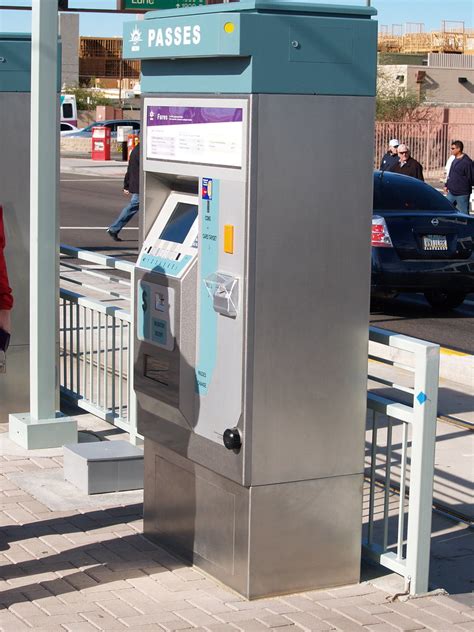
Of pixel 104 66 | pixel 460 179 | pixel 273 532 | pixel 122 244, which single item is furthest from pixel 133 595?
pixel 104 66

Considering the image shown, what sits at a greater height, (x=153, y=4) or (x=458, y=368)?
(x=153, y=4)

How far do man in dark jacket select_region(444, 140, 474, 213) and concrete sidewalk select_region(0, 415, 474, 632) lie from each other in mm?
16194

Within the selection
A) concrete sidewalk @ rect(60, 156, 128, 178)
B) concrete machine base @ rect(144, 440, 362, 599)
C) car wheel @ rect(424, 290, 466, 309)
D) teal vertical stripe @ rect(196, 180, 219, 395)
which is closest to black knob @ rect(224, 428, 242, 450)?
concrete machine base @ rect(144, 440, 362, 599)

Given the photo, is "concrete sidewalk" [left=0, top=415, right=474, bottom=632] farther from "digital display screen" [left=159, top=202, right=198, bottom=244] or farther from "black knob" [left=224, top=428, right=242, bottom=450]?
"digital display screen" [left=159, top=202, right=198, bottom=244]

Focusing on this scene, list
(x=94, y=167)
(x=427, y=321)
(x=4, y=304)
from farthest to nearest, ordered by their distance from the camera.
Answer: (x=94, y=167)
(x=427, y=321)
(x=4, y=304)

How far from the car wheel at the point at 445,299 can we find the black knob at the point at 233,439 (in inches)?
370

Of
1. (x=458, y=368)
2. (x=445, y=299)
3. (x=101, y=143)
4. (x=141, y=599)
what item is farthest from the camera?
(x=101, y=143)

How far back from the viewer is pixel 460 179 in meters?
22.0

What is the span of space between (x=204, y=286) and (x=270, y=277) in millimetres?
404

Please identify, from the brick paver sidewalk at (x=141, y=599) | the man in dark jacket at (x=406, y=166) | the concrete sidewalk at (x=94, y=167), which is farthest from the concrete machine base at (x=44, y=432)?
the concrete sidewalk at (x=94, y=167)

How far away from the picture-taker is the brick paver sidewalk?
16.6 feet

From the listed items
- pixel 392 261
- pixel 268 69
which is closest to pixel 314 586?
pixel 268 69

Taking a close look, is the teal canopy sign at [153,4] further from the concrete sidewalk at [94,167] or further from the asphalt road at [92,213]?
the concrete sidewalk at [94,167]

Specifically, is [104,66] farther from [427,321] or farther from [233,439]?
[233,439]
